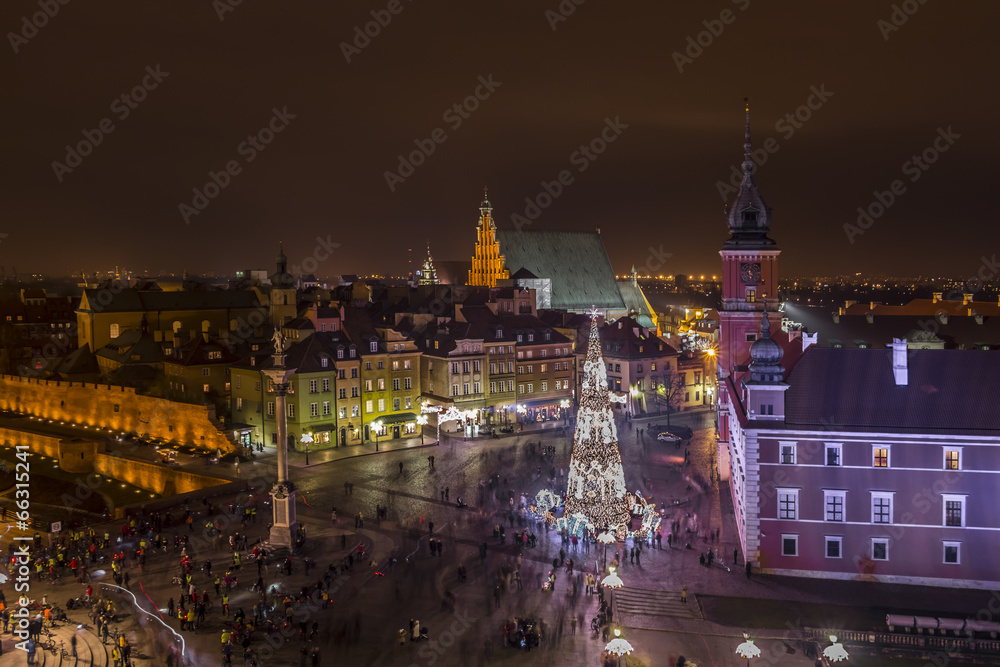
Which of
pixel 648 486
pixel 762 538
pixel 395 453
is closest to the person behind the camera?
pixel 762 538

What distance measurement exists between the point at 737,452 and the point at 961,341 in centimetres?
3873

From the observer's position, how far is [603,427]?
3366 centimetres

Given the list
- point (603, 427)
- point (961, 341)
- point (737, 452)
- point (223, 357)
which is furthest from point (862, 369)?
point (223, 357)

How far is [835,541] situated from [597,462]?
9.52 m

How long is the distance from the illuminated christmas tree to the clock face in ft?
46.9

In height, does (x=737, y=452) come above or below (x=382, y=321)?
below

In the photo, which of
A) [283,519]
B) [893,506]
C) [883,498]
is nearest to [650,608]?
[883,498]

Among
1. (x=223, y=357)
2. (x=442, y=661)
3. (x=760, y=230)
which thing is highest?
(x=760, y=230)

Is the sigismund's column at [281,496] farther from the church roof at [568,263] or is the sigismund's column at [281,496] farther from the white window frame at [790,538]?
the church roof at [568,263]

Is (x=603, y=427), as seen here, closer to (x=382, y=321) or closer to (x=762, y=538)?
(x=762, y=538)

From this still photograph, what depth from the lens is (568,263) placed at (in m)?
93.7

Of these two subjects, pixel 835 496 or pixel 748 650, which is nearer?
pixel 748 650

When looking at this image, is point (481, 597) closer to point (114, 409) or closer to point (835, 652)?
point (835, 652)

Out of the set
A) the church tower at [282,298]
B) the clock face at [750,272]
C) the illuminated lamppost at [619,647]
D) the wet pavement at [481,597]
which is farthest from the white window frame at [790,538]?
the church tower at [282,298]
